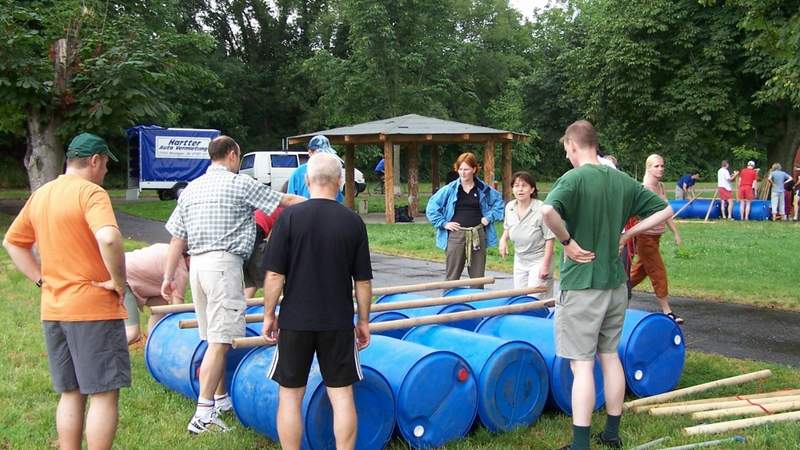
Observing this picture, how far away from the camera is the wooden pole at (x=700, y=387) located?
17.5 feet

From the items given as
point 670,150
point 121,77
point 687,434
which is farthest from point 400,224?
point 687,434

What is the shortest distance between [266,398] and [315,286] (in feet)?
3.29

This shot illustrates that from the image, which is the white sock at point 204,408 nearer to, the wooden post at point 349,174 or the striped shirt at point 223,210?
the striped shirt at point 223,210

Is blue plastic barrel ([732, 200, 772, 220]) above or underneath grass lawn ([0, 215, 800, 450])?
above

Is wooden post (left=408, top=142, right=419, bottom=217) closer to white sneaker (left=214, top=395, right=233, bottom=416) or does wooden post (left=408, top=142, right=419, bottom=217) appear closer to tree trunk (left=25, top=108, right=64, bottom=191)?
tree trunk (left=25, top=108, right=64, bottom=191)

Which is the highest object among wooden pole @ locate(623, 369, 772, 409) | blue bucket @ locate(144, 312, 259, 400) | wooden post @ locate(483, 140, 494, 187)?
wooden post @ locate(483, 140, 494, 187)

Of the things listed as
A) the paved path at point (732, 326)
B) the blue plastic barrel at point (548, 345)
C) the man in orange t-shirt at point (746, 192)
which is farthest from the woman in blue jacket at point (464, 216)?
the man in orange t-shirt at point (746, 192)

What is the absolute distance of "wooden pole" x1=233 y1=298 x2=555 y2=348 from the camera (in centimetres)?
464

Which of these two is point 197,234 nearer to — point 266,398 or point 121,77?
point 266,398

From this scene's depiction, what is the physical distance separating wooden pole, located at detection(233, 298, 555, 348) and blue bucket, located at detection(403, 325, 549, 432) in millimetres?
282

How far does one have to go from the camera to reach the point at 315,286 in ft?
12.6

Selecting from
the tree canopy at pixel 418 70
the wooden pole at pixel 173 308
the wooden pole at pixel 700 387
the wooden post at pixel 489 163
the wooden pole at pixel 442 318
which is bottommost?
the wooden pole at pixel 700 387

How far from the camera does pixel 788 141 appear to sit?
28266 mm

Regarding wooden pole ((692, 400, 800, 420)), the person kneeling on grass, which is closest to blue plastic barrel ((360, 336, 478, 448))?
wooden pole ((692, 400, 800, 420))
